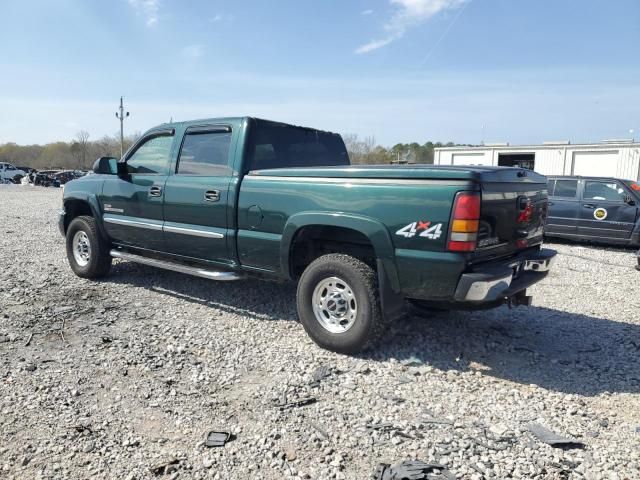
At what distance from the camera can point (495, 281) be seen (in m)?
3.44

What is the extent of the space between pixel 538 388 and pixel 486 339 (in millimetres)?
929

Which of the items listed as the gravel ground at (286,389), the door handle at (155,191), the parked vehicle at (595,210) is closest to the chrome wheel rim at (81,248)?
the gravel ground at (286,389)

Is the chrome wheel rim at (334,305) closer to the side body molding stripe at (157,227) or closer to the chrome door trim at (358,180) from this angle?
the chrome door trim at (358,180)

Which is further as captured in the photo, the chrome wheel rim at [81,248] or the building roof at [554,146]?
the building roof at [554,146]

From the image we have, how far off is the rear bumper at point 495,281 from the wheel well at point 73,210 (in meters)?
5.24

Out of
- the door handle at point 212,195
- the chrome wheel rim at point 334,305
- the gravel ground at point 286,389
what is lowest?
the gravel ground at point 286,389

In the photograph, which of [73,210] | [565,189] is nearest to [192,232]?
[73,210]

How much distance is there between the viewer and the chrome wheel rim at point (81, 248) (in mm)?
6297

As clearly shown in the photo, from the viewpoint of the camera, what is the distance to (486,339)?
446 cm

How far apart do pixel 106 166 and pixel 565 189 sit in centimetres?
950

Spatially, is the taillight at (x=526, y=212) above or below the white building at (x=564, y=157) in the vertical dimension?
below

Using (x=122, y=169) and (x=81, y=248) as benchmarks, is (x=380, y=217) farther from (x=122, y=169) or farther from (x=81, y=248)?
(x=81, y=248)

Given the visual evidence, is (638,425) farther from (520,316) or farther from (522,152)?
(522,152)

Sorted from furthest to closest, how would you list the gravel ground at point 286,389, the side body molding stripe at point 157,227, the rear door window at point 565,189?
1. the rear door window at point 565,189
2. the side body molding stripe at point 157,227
3. the gravel ground at point 286,389
